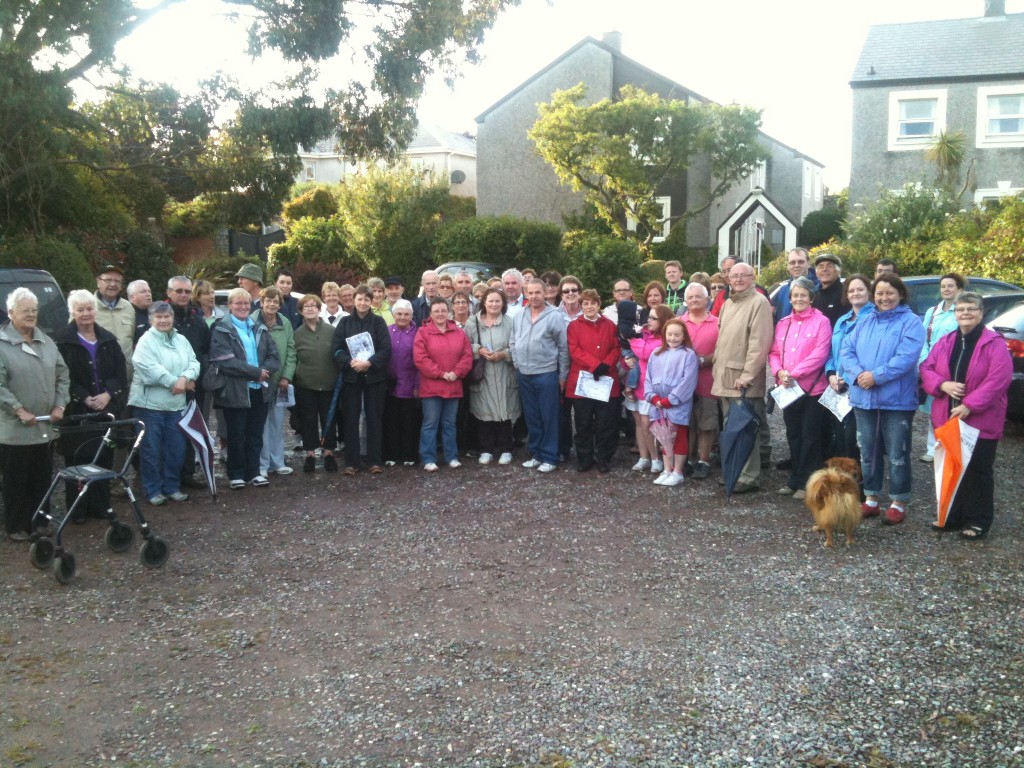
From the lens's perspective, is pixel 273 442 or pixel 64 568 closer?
pixel 64 568

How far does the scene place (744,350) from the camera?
8.61 metres

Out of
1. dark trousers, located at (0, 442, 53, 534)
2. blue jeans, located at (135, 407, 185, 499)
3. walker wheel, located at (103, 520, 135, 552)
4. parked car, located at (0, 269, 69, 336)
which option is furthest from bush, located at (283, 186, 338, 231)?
walker wheel, located at (103, 520, 135, 552)

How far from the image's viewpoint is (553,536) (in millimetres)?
7449

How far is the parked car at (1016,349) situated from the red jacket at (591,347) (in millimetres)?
4380

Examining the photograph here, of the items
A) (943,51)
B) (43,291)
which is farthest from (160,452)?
(943,51)

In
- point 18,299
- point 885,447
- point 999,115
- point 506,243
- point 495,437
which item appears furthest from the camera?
point 506,243

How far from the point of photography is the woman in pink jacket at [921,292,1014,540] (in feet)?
23.1

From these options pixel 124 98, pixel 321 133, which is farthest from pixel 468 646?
pixel 124 98

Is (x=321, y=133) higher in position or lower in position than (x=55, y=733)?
higher

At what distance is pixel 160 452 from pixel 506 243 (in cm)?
2162

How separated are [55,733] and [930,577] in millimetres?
5412

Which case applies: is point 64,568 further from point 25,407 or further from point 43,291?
point 43,291

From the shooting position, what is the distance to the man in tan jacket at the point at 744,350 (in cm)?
852

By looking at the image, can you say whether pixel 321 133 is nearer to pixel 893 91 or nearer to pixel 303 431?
pixel 303 431
